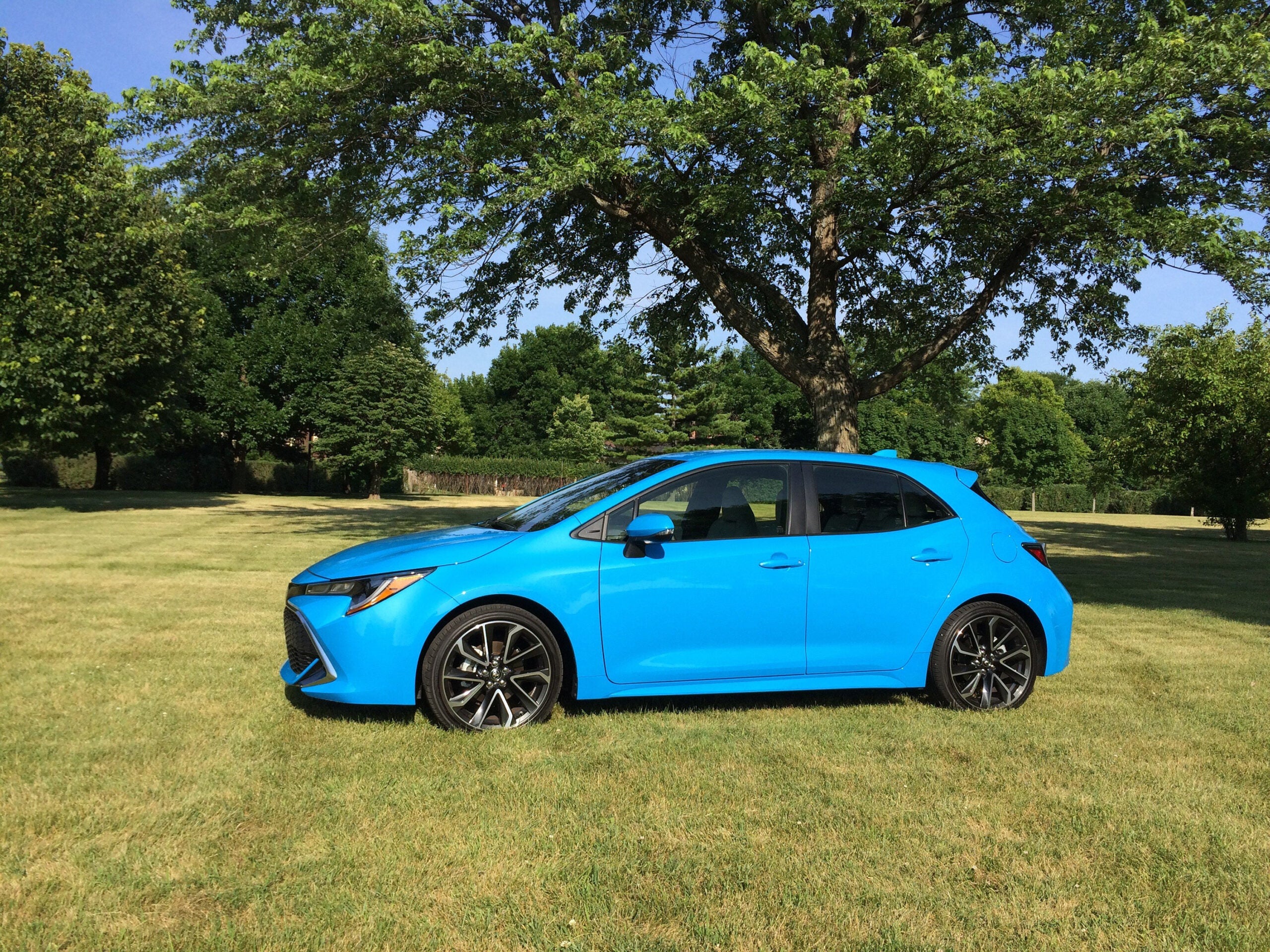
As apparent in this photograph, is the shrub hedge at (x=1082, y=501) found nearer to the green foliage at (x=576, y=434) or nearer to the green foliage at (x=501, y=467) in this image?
the green foliage at (x=576, y=434)

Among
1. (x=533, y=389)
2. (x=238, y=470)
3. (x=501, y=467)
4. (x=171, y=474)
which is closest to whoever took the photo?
(x=171, y=474)

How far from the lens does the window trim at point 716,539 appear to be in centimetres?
564

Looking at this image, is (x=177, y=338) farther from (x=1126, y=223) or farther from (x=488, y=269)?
(x=1126, y=223)

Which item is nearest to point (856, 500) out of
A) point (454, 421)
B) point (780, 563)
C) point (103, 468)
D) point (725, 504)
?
point (780, 563)

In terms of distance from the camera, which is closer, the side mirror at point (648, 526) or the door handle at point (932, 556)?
the side mirror at point (648, 526)

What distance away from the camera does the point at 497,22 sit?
17.4 meters

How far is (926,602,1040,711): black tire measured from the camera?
6172 mm

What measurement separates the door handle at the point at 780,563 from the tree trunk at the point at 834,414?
32.5 feet

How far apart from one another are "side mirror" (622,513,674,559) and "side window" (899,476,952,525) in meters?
1.65

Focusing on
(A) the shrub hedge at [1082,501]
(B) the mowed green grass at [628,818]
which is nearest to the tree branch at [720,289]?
(B) the mowed green grass at [628,818]

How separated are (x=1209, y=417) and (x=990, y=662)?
28.0 m

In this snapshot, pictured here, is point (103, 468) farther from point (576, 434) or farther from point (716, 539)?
point (716, 539)

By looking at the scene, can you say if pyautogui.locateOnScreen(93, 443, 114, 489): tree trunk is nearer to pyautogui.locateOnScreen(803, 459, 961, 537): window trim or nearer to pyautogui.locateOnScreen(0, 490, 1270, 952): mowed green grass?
pyautogui.locateOnScreen(0, 490, 1270, 952): mowed green grass

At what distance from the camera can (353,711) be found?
5.85 metres
